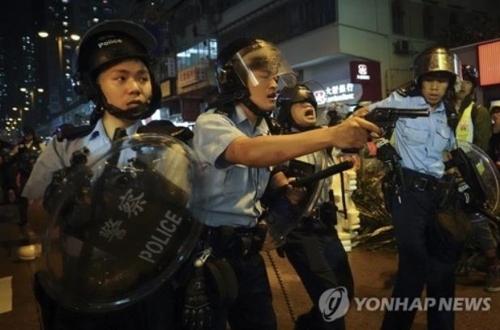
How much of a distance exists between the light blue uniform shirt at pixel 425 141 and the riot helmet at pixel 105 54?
1706mm

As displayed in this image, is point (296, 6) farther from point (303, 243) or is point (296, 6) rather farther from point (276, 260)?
point (303, 243)

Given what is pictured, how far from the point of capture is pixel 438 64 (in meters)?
3.34

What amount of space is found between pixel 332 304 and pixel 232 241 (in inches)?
54.6

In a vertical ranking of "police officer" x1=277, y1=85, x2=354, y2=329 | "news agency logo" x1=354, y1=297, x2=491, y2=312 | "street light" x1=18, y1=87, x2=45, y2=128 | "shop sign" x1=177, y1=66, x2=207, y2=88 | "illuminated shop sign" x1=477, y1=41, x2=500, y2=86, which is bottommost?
"news agency logo" x1=354, y1=297, x2=491, y2=312

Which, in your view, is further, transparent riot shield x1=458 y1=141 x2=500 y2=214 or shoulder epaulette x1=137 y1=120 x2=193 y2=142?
transparent riot shield x1=458 y1=141 x2=500 y2=214

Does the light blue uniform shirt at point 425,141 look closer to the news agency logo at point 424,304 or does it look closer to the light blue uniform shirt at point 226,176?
the news agency logo at point 424,304

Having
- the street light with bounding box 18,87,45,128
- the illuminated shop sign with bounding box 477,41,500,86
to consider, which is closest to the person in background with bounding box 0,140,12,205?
Result: the illuminated shop sign with bounding box 477,41,500,86

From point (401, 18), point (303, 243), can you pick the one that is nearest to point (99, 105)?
point (303, 243)

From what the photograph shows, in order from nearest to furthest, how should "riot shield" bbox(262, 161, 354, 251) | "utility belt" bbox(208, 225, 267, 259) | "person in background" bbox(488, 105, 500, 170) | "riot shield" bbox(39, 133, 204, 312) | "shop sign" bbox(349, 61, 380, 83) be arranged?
"riot shield" bbox(39, 133, 204, 312) < "utility belt" bbox(208, 225, 267, 259) < "riot shield" bbox(262, 161, 354, 251) < "person in background" bbox(488, 105, 500, 170) < "shop sign" bbox(349, 61, 380, 83)

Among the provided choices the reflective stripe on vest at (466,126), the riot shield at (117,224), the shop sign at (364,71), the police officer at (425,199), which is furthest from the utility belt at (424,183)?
the shop sign at (364,71)

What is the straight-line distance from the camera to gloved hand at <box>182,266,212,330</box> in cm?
195

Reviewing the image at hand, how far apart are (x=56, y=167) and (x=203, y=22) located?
84.7 ft

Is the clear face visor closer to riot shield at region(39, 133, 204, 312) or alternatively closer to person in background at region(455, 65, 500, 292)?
riot shield at region(39, 133, 204, 312)

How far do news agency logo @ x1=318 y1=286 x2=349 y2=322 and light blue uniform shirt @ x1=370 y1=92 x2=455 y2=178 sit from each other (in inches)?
37.7
